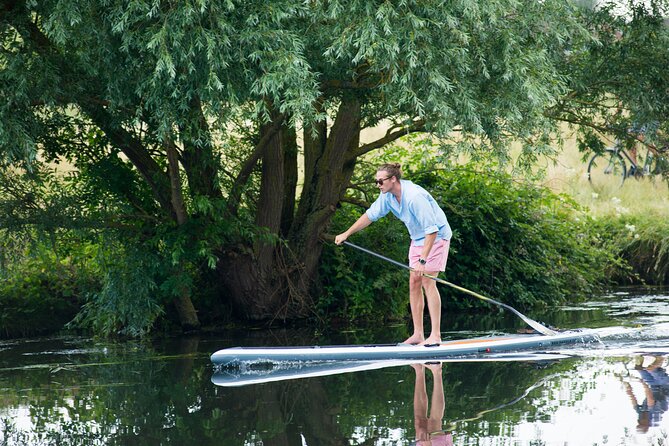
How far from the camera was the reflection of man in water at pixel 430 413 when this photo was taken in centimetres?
643

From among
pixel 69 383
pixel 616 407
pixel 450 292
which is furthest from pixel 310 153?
pixel 616 407

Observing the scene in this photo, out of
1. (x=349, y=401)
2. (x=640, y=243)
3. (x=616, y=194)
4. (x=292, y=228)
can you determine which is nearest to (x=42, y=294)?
(x=292, y=228)

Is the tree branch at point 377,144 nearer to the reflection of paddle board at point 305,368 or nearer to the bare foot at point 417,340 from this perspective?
the bare foot at point 417,340

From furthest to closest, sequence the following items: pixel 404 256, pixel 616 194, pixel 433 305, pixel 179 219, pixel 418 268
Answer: pixel 616 194
pixel 404 256
pixel 179 219
pixel 433 305
pixel 418 268

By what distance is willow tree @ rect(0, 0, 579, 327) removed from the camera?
9148mm

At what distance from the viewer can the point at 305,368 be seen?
10000 millimetres

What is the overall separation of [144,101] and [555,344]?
16.6 feet

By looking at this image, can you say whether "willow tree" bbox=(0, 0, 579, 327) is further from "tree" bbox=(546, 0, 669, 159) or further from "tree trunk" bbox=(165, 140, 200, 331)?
"tree" bbox=(546, 0, 669, 159)

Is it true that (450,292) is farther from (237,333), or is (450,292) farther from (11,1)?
(11,1)

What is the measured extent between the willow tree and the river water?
2253 mm

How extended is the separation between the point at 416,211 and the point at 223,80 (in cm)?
231

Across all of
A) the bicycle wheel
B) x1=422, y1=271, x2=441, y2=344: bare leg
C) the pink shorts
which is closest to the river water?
x1=422, y1=271, x2=441, y2=344: bare leg

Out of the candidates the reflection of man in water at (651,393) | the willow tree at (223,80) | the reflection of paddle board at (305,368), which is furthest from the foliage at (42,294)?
the reflection of man in water at (651,393)

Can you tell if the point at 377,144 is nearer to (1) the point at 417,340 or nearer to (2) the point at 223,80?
(1) the point at 417,340
